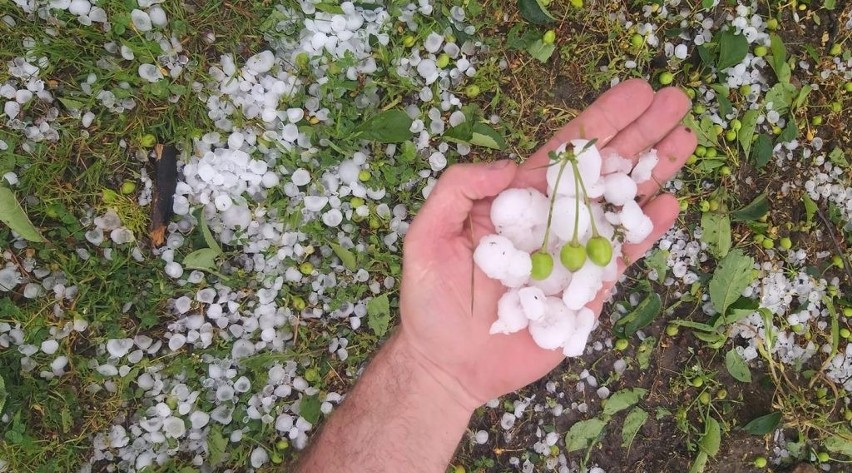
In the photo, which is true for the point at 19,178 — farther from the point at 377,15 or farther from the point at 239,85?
the point at 377,15

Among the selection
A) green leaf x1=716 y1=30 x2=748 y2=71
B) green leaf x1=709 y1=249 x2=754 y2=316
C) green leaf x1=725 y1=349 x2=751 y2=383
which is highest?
green leaf x1=716 y1=30 x2=748 y2=71

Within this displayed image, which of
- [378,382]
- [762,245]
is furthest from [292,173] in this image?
[762,245]

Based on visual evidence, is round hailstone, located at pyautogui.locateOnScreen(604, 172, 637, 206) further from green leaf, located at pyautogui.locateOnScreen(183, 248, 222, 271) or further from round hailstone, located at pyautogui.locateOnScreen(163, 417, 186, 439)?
round hailstone, located at pyautogui.locateOnScreen(163, 417, 186, 439)

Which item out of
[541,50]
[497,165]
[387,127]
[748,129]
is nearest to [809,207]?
[748,129]

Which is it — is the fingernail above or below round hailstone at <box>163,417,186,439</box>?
above

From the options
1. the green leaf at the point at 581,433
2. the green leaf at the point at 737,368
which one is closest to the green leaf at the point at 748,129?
the green leaf at the point at 737,368

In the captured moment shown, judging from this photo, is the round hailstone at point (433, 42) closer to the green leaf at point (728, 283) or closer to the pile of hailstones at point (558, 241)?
the pile of hailstones at point (558, 241)

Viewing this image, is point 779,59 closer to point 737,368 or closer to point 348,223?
point 737,368

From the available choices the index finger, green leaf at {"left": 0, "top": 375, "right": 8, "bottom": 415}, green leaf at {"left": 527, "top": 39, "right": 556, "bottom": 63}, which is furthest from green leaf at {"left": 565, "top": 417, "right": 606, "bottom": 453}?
green leaf at {"left": 0, "top": 375, "right": 8, "bottom": 415}
